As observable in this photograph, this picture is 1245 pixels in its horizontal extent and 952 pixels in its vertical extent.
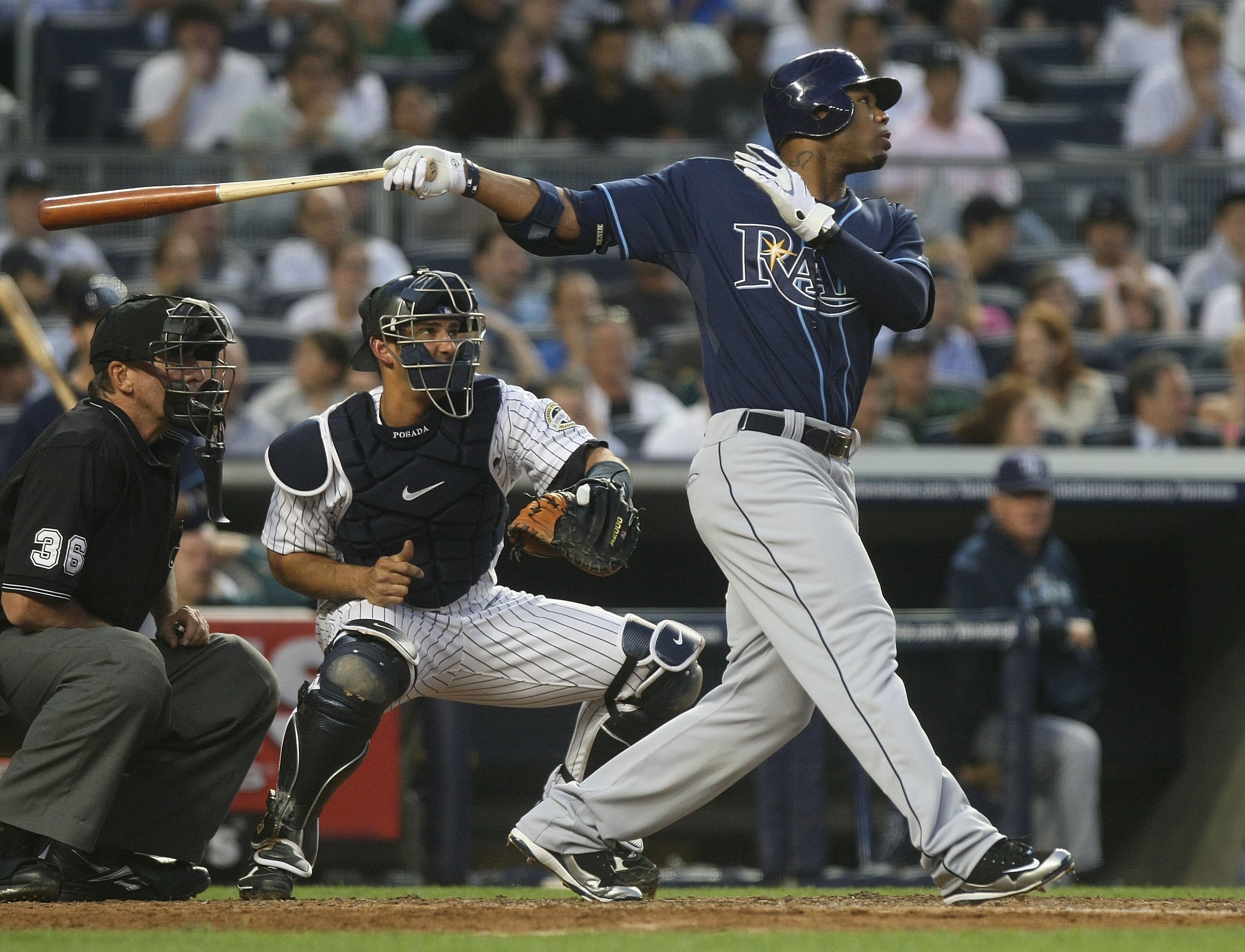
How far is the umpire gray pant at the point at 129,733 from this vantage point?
144 inches

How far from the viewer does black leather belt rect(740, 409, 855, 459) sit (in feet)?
12.1

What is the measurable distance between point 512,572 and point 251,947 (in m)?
3.90

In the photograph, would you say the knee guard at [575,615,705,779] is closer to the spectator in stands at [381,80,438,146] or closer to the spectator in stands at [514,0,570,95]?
the spectator in stands at [381,80,438,146]

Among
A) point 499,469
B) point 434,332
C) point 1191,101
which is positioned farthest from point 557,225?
point 1191,101

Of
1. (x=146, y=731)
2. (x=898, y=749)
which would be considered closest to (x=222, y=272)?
(x=146, y=731)

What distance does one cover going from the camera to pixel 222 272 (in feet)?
26.2

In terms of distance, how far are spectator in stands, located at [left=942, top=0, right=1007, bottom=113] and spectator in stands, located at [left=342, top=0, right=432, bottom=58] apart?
9.88ft

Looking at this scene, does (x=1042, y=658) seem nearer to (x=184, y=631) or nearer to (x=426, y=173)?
(x=184, y=631)

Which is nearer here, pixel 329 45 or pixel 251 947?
pixel 251 947

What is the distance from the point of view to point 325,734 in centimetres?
385

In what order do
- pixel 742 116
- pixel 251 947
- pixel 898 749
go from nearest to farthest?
pixel 251 947 → pixel 898 749 → pixel 742 116

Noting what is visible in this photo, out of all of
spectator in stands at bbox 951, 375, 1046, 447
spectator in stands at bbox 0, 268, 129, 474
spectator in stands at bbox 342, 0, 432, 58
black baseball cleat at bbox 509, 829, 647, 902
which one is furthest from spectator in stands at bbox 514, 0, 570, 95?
black baseball cleat at bbox 509, 829, 647, 902

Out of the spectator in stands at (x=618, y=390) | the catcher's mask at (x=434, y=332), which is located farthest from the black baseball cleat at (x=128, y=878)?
the spectator in stands at (x=618, y=390)

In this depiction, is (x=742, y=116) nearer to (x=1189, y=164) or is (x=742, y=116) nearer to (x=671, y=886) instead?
(x=1189, y=164)
